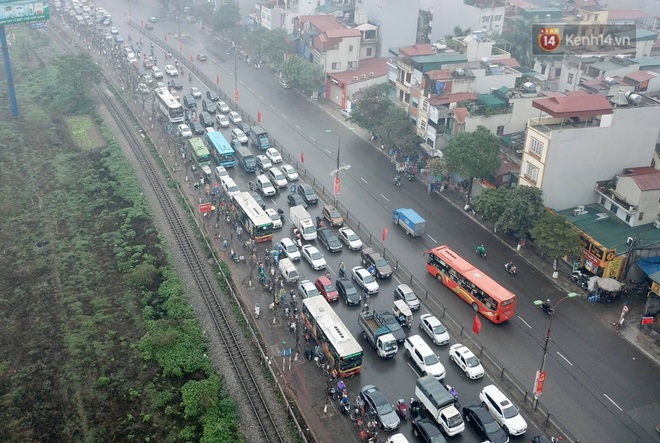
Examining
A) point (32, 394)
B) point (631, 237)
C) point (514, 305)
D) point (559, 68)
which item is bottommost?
point (32, 394)

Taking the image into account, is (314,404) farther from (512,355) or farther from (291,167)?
(291,167)

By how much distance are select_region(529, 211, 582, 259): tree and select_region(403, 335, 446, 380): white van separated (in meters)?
15.6

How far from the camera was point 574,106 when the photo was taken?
56.5 metres

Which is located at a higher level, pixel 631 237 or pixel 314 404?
pixel 631 237

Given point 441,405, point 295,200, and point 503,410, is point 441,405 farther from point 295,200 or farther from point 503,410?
point 295,200

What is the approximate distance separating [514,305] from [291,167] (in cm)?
3283

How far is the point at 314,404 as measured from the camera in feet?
132

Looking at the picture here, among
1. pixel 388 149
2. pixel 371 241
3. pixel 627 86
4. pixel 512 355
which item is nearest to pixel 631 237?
pixel 512 355

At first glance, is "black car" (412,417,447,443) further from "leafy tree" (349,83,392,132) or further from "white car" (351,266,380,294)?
"leafy tree" (349,83,392,132)

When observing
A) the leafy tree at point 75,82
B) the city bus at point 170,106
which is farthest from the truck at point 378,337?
the leafy tree at point 75,82

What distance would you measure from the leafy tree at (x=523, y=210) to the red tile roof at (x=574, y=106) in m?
7.24

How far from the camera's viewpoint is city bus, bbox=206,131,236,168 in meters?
73.6

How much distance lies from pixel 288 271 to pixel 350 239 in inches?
315

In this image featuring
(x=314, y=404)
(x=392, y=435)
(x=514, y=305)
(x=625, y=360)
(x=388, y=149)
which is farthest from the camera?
(x=388, y=149)
